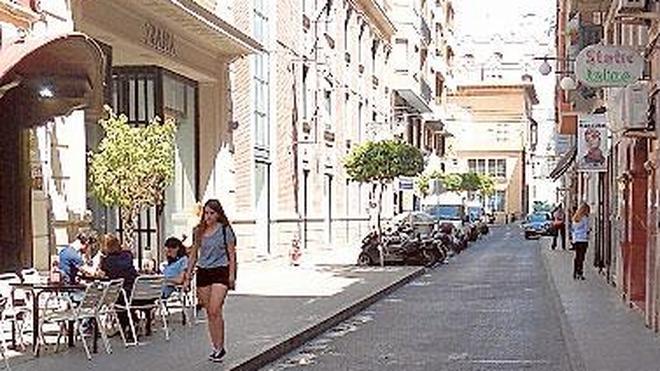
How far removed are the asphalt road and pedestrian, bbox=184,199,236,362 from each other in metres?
0.97

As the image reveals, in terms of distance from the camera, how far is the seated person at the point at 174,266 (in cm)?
1628

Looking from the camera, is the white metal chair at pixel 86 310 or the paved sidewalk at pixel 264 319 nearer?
the paved sidewalk at pixel 264 319

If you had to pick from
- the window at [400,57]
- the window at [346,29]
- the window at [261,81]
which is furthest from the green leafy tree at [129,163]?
the window at [400,57]

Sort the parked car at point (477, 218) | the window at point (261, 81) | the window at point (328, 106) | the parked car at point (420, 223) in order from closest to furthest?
the window at point (261, 81) → the parked car at point (420, 223) → the window at point (328, 106) → the parked car at point (477, 218)

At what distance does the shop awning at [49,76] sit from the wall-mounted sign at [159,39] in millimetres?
6768

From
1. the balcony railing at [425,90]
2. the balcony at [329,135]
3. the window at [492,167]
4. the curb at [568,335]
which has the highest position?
Result: the balcony railing at [425,90]

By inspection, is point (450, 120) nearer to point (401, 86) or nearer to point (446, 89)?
point (446, 89)

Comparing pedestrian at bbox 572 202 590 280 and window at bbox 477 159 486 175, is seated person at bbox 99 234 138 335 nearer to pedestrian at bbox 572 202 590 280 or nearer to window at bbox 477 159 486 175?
pedestrian at bbox 572 202 590 280

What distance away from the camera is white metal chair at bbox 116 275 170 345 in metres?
14.9

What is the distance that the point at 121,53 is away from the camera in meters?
25.0

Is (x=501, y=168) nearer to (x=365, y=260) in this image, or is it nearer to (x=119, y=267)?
(x=365, y=260)

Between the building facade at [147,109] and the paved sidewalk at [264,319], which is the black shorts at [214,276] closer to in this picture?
the paved sidewalk at [264,319]

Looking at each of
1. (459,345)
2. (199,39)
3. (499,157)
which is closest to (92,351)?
(459,345)

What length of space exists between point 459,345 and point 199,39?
13899 mm
